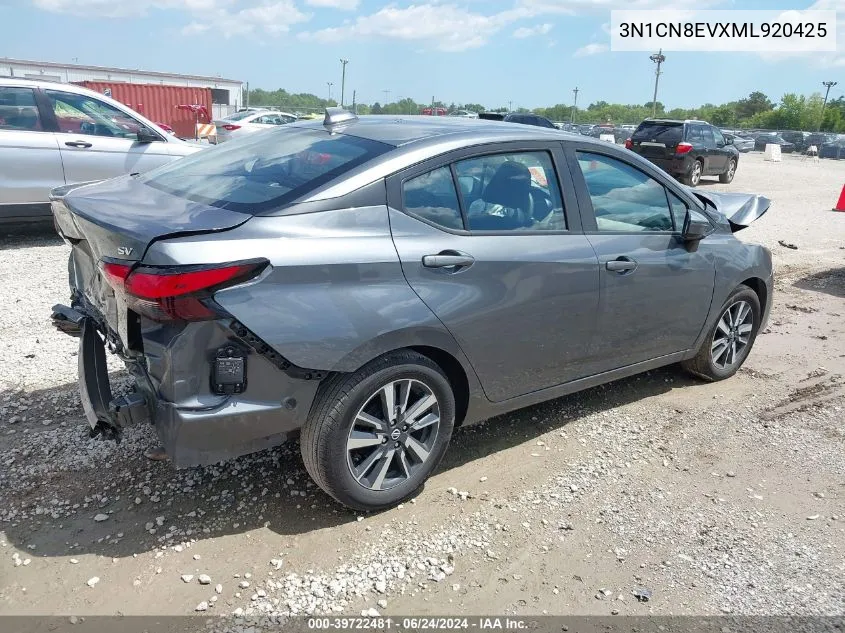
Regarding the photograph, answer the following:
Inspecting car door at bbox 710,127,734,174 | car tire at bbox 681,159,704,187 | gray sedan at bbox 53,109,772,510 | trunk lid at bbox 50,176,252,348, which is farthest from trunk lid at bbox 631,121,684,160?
trunk lid at bbox 50,176,252,348

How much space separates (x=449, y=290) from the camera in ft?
10.1

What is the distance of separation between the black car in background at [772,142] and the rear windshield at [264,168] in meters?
50.0

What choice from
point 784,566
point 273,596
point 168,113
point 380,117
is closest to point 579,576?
point 784,566

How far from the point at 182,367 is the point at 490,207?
1.62 meters

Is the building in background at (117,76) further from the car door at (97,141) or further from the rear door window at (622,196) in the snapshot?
the rear door window at (622,196)

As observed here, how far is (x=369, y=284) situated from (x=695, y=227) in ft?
7.20

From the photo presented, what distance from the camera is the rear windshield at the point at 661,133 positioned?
1775cm

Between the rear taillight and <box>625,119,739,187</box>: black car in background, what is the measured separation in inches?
665

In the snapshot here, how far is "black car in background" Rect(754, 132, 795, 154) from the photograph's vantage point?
46.3m

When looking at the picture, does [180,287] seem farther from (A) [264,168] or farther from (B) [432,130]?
(B) [432,130]


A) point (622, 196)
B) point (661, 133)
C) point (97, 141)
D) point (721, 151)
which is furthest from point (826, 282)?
point (721, 151)

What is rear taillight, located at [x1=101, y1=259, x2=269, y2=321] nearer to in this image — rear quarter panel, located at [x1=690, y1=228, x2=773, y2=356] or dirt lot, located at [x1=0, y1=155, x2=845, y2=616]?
dirt lot, located at [x1=0, y1=155, x2=845, y2=616]

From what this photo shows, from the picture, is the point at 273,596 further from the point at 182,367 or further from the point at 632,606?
the point at 632,606

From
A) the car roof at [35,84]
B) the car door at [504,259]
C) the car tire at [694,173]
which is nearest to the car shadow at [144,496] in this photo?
the car door at [504,259]
